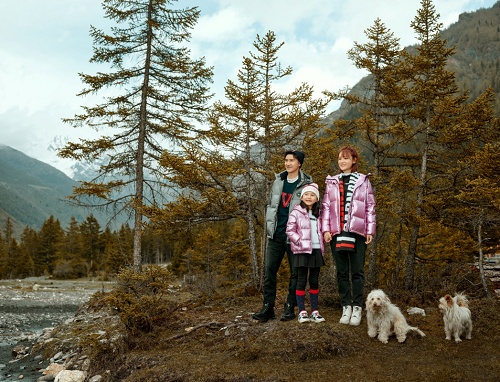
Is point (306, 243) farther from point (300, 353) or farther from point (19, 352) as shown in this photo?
point (19, 352)

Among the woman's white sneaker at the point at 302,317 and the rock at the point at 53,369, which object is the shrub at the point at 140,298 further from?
the woman's white sneaker at the point at 302,317

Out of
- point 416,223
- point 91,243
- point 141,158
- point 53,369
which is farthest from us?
point 91,243

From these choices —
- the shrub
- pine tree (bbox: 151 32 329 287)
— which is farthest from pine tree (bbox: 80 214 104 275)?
the shrub

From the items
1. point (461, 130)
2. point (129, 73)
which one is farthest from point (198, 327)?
point (129, 73)

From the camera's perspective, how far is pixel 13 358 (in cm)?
830

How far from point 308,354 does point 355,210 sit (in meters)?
2.09

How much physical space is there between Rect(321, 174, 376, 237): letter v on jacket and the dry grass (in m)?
1.42

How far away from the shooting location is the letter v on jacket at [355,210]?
4922mm

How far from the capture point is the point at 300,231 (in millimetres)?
5145

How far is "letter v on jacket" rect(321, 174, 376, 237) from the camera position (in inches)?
194

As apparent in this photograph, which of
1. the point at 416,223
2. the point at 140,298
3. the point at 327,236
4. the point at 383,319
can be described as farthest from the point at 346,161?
the point at 416,223

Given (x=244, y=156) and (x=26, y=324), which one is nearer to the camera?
(x=244, y=156)

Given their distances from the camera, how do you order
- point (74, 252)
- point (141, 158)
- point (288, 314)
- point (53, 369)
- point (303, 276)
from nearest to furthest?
point (303, 276)
point (288, 314)
point (53, 369)
point (141, 158)
point (74, 252)

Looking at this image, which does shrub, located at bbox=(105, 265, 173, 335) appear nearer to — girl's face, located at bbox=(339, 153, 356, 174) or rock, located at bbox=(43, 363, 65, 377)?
rock, located at bbox=(43, 363, 65, 377)
